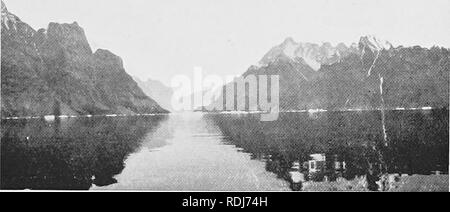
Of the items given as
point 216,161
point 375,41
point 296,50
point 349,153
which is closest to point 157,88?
point 296,50

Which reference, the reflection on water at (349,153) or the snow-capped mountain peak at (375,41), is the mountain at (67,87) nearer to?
the reflection on water at (349,153)

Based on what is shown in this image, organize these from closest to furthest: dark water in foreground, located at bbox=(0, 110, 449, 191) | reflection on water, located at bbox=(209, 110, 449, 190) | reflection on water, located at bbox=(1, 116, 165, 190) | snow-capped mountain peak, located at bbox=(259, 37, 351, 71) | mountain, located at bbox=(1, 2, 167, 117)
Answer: reflection on water, located at bbox=(1, 116, 165, 190) → dark water in foreground, located at bbox=(0, 110, 449, 191) → reflection on water, located at bbox=(209, 110, 449, 190) → snow-capped mountain peak, located at bbox=(259, 37, 351, 71) → mountain, located at bbox=(1, 2, 167, 117)

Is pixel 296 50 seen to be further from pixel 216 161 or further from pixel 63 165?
pixel 63 165

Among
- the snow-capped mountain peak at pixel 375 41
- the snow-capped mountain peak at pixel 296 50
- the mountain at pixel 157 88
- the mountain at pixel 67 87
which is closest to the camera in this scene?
the snow-capped mountain peak at pixel 375 41

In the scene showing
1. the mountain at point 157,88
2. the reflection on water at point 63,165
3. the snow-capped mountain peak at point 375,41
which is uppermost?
the snow-capped mountain peak at point 375,41

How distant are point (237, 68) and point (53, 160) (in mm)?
12692

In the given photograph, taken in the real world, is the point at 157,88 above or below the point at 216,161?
above

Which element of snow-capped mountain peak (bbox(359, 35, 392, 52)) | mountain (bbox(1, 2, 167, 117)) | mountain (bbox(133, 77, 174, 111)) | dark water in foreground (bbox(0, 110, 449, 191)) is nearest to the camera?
dark water in foreground (bbox(0, 110, 449, 191))

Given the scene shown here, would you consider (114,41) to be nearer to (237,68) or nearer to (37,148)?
(237,68)

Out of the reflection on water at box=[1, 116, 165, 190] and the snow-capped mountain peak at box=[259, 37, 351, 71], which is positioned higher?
the snow-capped mountain peak at box=[259, 37, 351, 71]

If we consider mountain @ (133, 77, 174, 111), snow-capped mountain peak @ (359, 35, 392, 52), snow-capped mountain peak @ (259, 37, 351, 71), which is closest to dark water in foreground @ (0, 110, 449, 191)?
mountain @ (133, 77, 174, 111)

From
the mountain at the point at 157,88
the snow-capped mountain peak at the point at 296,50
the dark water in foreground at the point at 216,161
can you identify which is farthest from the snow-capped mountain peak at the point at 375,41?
the mountain at the point at 157,88

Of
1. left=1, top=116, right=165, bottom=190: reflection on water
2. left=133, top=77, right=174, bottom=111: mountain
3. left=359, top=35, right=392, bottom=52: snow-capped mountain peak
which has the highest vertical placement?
left=359, top=35, right=392, bottom=52: snow-capped mountain peak

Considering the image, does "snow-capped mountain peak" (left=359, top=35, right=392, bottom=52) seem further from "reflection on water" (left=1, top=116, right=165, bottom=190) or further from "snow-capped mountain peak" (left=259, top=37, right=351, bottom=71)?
"reflection on water" (left=1, top=116, right=165, bottom=190)
